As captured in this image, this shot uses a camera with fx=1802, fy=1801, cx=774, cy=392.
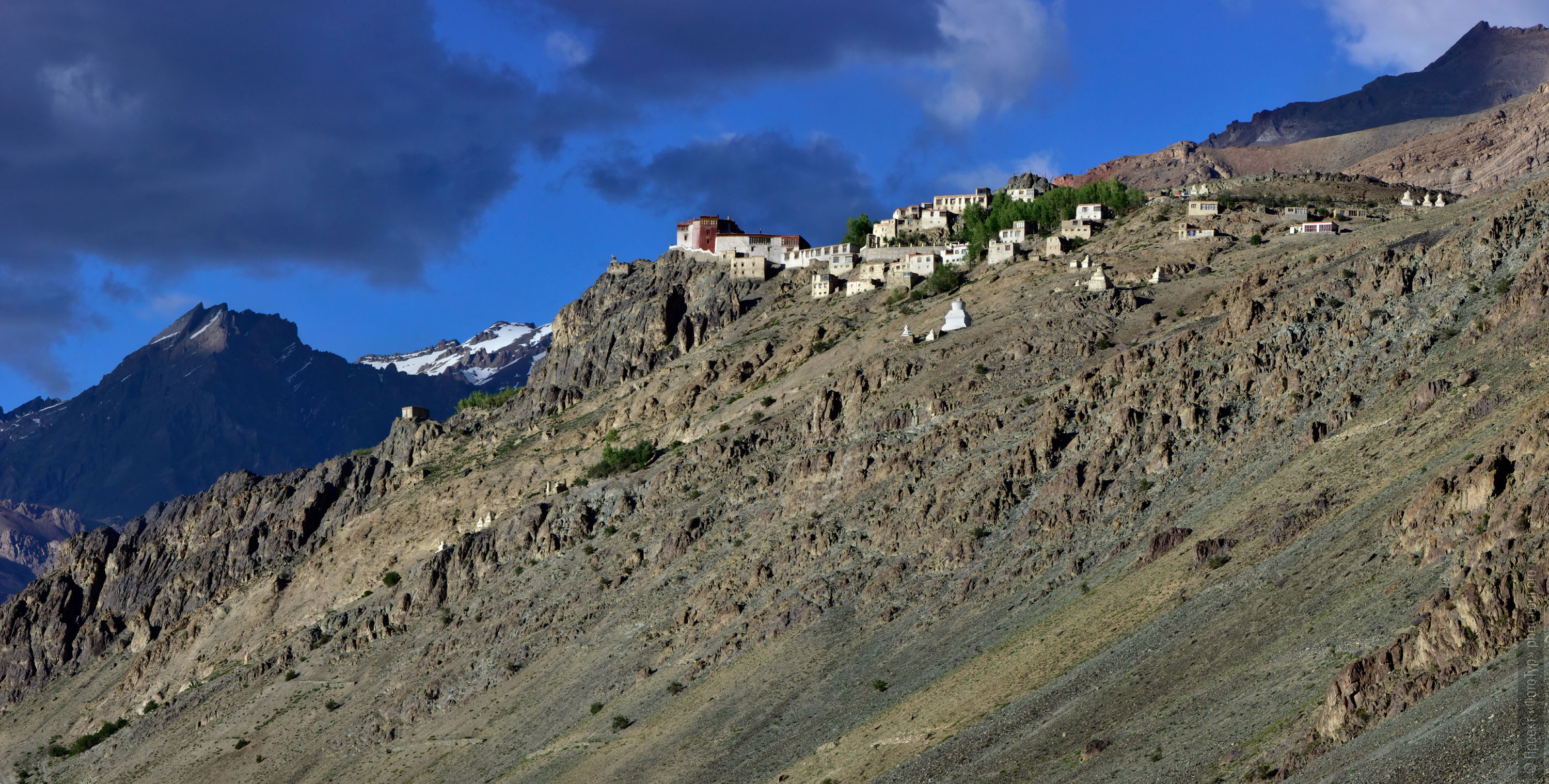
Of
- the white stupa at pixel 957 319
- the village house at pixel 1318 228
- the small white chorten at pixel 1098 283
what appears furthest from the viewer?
the village house at pixel 1318 228

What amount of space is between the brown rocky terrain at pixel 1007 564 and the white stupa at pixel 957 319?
8.32 feet

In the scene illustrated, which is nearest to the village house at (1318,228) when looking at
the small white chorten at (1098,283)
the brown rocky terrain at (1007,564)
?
the brown rocky terrain at (1007,564)

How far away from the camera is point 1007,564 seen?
131500mm

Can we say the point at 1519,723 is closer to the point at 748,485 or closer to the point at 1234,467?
the point at 1234,467

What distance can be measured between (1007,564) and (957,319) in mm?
49722

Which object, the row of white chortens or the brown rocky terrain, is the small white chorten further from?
the row of white chortens

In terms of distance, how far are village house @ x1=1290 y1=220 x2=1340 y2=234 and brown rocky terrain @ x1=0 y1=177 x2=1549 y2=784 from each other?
2.56 meters

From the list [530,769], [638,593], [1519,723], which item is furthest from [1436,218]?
[1519,723]

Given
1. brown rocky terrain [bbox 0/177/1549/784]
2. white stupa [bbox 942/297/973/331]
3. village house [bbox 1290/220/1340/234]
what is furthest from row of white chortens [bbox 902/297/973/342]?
village house [bbox 1290/220/1340/234]

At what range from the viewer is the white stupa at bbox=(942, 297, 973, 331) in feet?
579

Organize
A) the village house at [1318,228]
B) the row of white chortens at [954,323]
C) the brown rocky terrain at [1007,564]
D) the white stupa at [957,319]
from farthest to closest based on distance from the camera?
the village house at [1318,228]
the white stupa at [957,319]
the row of white chortens at [954,323]
the brown rocky terrain at [1007,564]

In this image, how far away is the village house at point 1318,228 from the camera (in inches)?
7131

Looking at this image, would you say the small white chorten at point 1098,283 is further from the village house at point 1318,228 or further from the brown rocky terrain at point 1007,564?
the village house at point 1318,228

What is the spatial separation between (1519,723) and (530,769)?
82566 millimetres
